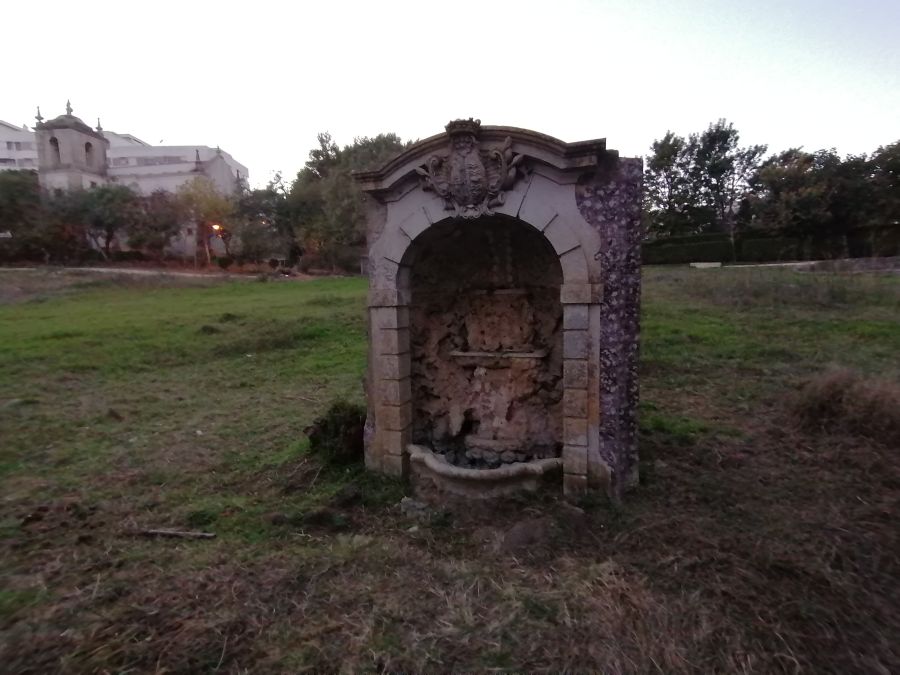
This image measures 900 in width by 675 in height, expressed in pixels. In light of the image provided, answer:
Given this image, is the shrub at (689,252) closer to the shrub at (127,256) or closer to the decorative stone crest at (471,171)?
the decorative stone crest at (471,171)

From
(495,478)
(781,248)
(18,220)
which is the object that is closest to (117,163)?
(18,220)

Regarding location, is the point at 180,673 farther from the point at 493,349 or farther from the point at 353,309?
the point at 353,309

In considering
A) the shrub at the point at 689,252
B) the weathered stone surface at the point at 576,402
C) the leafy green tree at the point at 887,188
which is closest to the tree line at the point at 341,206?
the leafy green tree at the point at 887,188

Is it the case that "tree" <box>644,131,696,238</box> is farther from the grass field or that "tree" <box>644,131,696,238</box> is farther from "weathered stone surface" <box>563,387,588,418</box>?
"weathered stone surface" <box>563,387,588,418</box>

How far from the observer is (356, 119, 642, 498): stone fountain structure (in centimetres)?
471

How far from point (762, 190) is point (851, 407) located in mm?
29963

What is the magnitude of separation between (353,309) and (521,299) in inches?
409

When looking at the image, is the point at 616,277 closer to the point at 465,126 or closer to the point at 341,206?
the point at 465,126

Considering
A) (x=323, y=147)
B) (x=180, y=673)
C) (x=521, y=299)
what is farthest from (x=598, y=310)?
(x=323, y=147)

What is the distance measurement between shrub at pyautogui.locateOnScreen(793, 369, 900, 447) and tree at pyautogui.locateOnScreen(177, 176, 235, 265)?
31.4 m

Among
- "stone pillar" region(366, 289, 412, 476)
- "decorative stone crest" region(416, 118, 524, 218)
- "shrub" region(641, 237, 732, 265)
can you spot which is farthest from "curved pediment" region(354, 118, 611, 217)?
"shrub" region(641, 237, 732, 265)

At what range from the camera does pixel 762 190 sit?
103 ft

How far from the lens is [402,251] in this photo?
5.33m

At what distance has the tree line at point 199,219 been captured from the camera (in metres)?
Result: 27.8
